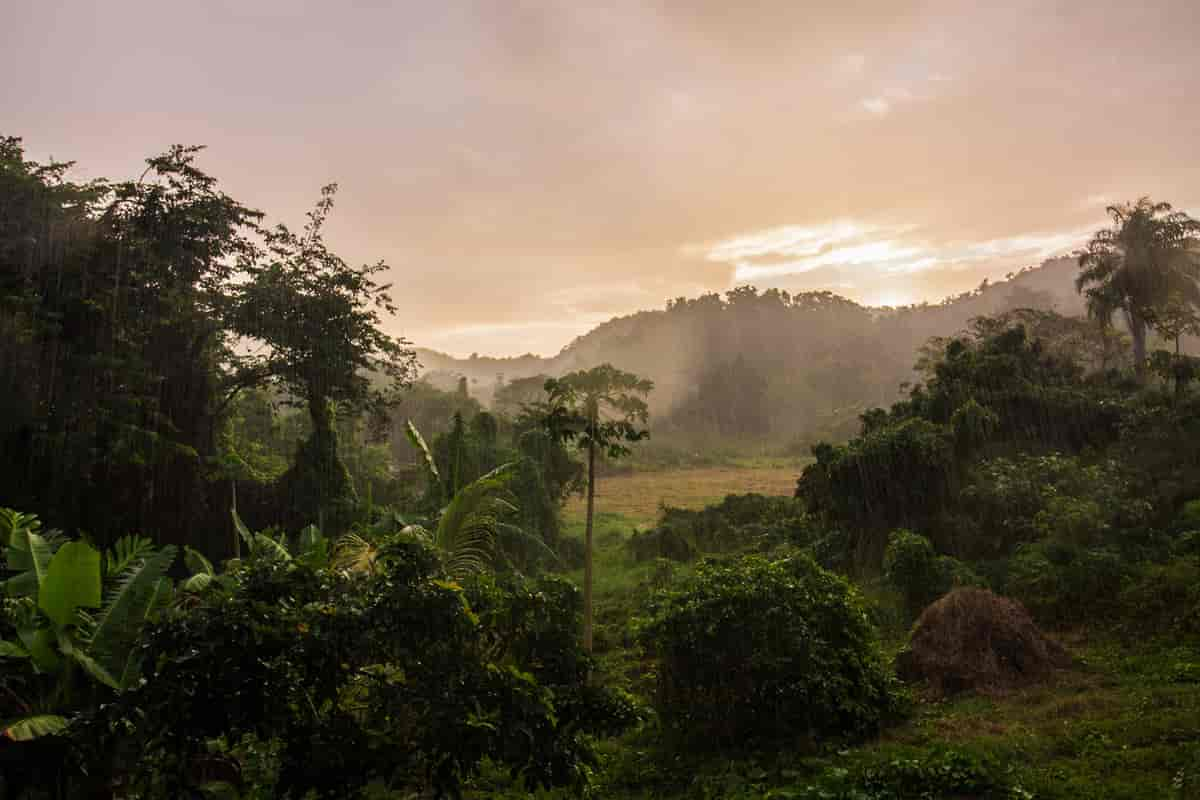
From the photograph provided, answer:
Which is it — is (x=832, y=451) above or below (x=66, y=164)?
below

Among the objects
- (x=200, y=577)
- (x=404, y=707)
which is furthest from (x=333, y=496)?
(x=404, y=707)

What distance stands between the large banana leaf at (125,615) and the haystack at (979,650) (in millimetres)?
10466

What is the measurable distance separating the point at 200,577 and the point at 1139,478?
64.0ft

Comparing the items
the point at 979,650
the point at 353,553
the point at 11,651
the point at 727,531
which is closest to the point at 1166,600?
the point at 979,650

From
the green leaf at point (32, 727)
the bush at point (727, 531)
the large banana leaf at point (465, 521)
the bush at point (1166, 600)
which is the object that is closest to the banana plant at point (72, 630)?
the green leaf at point (32, 727)

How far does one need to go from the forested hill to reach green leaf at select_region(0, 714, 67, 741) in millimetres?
59990

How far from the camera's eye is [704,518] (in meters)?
26.0

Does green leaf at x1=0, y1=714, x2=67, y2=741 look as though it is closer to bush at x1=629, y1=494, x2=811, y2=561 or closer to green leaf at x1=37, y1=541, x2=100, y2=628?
green leaf at x1=37, y1=541, x2=100, y2=628

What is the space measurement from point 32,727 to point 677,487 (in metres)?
40.4

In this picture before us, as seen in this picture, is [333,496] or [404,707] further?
[333,496]

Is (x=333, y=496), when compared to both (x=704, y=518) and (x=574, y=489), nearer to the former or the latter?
(x=574, y=489)

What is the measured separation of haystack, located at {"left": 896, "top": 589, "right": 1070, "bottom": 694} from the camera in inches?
424

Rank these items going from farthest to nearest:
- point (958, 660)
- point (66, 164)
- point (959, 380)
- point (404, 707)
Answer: point (959, 380), point (66, 164), point (958, 660), point (404, 707)

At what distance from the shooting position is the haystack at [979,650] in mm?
10781
